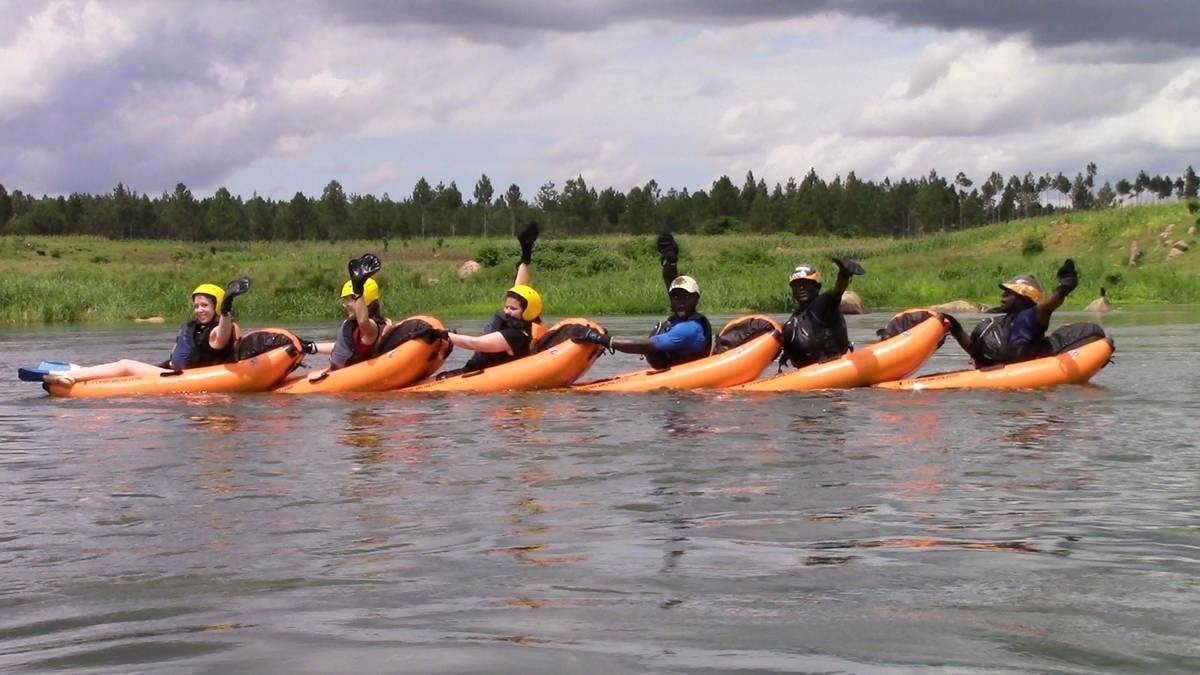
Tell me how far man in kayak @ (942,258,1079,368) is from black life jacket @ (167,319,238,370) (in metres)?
6.74

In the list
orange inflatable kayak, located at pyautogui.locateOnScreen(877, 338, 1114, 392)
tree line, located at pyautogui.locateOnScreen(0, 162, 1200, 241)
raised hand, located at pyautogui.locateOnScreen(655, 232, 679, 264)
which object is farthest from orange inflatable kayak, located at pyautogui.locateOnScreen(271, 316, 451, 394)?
tree line, located at pyautogui.locateOnScreen(0, 162, 1200, 241)

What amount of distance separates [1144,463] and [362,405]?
6.54 m

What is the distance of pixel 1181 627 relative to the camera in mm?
4512

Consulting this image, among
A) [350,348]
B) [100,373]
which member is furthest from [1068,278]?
[100,373]

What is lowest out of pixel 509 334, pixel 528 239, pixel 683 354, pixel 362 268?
pixel 683 354

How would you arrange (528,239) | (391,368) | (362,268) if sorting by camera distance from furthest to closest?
(528,239) → (391,368) → (362,268)

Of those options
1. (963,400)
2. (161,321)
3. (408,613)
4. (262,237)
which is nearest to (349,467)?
(408,613)

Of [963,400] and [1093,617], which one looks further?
[963,400]

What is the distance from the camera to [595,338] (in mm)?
12898

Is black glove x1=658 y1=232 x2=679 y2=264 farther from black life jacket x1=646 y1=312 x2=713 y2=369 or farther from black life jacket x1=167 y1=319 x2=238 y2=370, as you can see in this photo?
black life jacket x1=167 y1=319 x2=238 y2=370

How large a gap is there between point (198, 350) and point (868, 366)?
6274 mm

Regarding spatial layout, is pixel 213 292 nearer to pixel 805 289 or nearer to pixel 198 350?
pixel 198 350

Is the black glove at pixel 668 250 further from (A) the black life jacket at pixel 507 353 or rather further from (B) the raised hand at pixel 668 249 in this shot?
(A) the black life jacket at pixel 507 353

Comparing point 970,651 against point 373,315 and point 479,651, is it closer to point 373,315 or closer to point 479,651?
point 479,651
